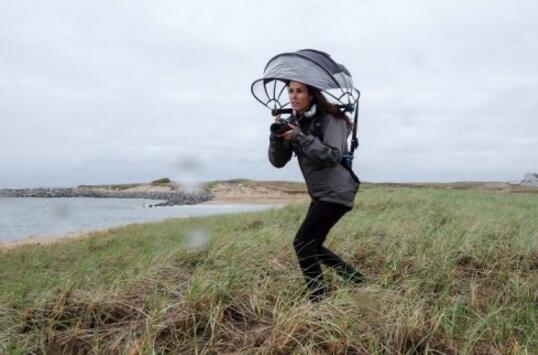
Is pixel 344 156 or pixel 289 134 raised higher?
pixel 289 134

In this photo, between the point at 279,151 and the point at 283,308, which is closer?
the point at 283,308

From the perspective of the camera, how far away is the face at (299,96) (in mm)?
3350

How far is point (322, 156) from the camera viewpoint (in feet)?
10.2

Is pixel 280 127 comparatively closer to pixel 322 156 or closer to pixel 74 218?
pixel 322 156

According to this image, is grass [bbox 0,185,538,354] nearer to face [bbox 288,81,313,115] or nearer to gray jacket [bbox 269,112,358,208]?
gray jacket [bbox 269,112,358,208]

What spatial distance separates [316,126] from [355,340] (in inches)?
57.9

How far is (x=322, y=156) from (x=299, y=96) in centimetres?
52

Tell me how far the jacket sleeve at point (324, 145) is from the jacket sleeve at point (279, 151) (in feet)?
0.53

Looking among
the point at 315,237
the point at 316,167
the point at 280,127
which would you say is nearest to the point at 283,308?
the point at 315,237

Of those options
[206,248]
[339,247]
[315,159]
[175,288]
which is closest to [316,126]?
[315,159]

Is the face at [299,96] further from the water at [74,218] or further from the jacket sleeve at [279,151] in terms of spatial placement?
the water at [74,218]

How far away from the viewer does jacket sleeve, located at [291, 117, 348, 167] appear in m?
3.12

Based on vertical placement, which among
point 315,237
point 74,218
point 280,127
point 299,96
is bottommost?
point 74,218

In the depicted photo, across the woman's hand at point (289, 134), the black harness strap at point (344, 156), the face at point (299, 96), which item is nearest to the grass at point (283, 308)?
the black harness strap at point (344, 156)
